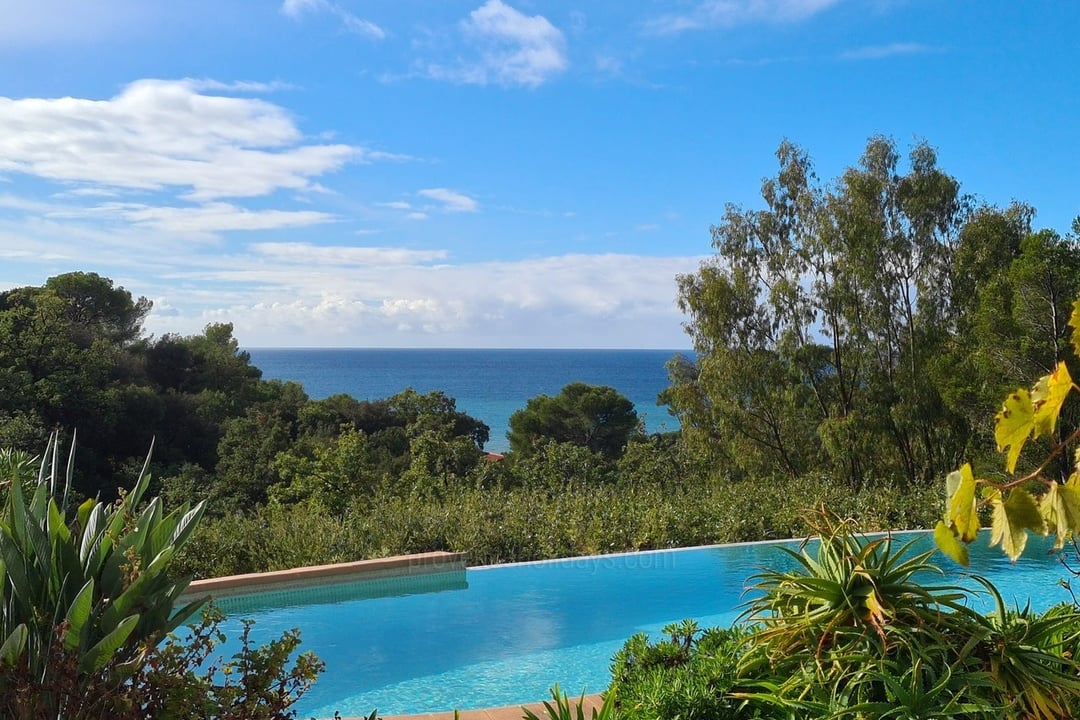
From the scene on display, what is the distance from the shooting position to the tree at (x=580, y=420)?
1154 inches

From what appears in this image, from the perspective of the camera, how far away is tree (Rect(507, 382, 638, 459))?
1154 inches

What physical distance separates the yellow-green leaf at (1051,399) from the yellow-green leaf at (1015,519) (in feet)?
0.44

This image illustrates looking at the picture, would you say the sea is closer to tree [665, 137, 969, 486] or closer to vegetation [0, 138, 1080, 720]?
vegetation [0, 138, 1080, 720]

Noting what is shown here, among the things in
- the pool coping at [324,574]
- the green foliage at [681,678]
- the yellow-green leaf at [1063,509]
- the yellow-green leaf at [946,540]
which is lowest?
the pool coping at [324,574]

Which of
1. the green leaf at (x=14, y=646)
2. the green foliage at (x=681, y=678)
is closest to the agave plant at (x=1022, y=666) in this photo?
the green foliage at (x=681, y=678)

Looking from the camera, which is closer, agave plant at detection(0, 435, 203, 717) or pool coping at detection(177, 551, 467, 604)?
agave plant at detection(0, 435, 203, 717)

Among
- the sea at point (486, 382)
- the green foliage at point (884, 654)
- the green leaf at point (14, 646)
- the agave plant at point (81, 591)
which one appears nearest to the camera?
the green leaf at point (14, 646)

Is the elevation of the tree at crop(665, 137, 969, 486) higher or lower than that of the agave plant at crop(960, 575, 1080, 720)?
higher

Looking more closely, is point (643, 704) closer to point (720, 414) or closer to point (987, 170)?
point (720, 414)

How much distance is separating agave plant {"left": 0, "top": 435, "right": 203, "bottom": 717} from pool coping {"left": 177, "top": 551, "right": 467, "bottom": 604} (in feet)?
14.8

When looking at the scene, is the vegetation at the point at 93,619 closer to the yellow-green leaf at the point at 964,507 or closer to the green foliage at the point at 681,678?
the green foliage at the point at 681,678

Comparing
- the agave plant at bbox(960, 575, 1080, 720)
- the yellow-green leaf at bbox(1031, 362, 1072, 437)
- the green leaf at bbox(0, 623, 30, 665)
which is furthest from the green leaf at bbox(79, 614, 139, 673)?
the agave plant at bbox(960, 575, 1080, 720)

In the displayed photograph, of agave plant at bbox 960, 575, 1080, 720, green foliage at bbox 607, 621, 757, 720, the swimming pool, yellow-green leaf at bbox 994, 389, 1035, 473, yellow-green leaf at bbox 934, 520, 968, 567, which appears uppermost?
yellow-green leaf at bbox 994, 389, 1035, 473

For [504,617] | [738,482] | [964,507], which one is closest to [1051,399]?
[964,507]
